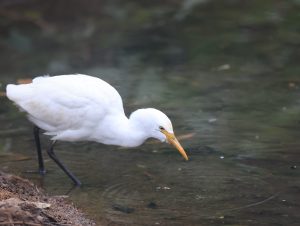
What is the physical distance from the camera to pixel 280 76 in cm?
1034

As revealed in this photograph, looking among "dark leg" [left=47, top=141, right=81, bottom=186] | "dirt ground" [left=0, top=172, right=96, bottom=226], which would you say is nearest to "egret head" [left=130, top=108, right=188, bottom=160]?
"dark leg" [left=47, top=141, right=81, bottom=186]

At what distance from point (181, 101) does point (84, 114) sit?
268 centimetres

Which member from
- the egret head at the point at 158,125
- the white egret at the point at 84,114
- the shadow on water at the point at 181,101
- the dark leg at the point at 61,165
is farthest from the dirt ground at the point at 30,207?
the egret head at the point at 158,125

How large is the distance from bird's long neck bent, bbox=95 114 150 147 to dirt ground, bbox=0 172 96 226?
2.57 ft

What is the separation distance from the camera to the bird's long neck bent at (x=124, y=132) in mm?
7023

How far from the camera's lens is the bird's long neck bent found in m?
7.02

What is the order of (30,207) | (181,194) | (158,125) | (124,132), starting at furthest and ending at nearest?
1. (124,132)
2. (158,125)
3. (181,194)
4. (30,207)

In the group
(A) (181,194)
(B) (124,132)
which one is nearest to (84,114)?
(B) (124,132)

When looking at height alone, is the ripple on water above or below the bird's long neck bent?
below

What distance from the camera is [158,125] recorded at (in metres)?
6.82

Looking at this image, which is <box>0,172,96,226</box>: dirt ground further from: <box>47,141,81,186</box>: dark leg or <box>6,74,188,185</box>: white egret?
<box>6,74,188,185</box>: white egret

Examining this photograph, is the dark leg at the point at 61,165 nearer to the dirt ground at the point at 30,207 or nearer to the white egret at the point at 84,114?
the white egret at the point at 84,114

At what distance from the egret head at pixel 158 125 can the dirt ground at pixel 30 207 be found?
983 millimetres

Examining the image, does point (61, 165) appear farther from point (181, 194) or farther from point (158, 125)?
point (181, 194)
